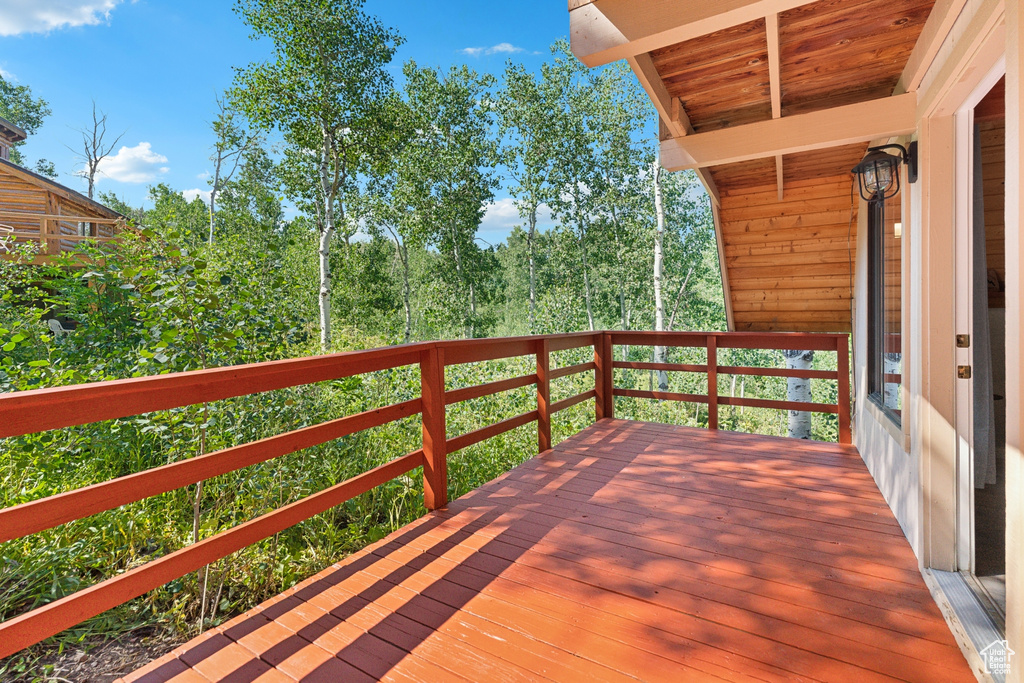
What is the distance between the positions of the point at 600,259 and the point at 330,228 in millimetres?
7840

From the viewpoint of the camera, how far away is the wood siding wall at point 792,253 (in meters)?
4.45

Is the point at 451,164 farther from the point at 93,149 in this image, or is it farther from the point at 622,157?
the point at 93,149

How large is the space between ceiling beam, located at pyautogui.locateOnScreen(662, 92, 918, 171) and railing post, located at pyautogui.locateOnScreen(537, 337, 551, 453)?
1.56m

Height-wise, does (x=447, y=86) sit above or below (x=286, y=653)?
above

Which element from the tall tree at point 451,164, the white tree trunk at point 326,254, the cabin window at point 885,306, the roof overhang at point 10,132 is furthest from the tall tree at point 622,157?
the roof overhang at point 10,132

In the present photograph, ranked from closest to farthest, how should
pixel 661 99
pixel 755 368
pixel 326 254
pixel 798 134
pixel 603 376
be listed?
pixel 661 99 → pixel 798 134 → pixel 755 368 → pixel 603 376 → pixel 326 254

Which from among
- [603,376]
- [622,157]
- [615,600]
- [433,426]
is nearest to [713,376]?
[603,376]

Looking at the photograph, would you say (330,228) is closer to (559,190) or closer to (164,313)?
(559,190)

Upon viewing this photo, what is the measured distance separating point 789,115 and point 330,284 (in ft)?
40.0

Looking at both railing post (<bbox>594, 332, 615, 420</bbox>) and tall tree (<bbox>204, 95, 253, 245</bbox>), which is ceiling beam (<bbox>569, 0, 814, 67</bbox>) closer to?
railing post (<bbox>594, 332, 615, 420</bbox>)

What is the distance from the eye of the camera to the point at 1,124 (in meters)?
13.8

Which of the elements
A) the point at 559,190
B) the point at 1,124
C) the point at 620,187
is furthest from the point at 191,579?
the point at 1,124

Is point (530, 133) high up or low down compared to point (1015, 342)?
up

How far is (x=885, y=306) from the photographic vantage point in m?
3.13
